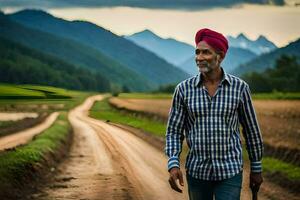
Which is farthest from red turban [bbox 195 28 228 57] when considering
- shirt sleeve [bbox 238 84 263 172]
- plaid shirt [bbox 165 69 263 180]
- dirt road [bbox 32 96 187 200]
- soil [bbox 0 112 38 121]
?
soil [bbox 0 112 38 121]

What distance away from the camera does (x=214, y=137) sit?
5316 mm

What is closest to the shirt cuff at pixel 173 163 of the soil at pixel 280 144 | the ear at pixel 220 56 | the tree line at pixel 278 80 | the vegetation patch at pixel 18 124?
the ear at pixel 220 56

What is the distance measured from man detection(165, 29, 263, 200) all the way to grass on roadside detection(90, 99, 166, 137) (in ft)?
96.6

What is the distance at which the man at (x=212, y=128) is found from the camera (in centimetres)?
531

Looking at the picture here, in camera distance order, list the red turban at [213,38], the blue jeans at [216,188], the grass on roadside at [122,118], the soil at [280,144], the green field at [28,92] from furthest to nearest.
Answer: the grass on roadside at [122,118] → the green field at [28,92] → the soil at [280,144] → the red turban at [213,38] → the blue jeans at [216,188]

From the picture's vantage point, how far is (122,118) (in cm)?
4016

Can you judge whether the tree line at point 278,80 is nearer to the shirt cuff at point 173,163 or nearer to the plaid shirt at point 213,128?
the plaid shirt at point 213,128

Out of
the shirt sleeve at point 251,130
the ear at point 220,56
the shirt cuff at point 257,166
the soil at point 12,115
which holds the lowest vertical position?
the soil at point 12,115

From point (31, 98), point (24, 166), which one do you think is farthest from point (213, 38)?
point (31, 98)

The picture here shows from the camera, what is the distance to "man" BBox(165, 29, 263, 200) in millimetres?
5312

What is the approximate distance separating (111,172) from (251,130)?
39.6ft

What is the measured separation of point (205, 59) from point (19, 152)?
14627 millimetres

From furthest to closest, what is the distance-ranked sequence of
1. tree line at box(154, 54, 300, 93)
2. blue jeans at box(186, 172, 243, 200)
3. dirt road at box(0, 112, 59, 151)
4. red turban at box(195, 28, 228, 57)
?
tree line at box(154, 54, 300, 93), dirt road at box(0, 112, 59, 151), red turban at box(195, 28, 228, 57), blue jeans at box(186, 172, 243, 200)

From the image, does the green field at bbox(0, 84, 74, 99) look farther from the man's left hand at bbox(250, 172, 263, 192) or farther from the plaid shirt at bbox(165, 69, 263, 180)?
the man's left hand at bbox(250, 172, 263, 192)
